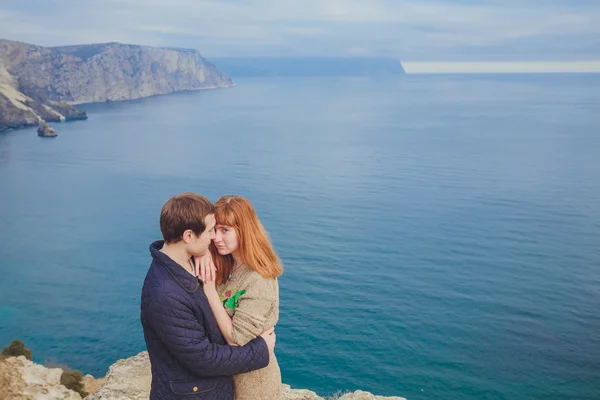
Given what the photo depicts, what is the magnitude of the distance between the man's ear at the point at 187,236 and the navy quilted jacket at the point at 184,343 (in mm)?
188

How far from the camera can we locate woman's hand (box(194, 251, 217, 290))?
14.1ft

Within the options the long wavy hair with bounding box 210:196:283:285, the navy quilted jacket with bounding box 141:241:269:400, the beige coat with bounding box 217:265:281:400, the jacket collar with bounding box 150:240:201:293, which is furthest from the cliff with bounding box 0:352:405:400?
the jacket collar with bounding box 150:240:201:293

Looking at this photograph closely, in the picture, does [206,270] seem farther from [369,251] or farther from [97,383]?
[369,251]

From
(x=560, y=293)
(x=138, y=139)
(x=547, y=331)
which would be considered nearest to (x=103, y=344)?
(x=547, y=331)

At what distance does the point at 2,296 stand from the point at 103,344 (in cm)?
1383

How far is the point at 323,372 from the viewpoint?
2981 centimetres

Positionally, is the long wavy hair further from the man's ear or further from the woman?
the man's ear

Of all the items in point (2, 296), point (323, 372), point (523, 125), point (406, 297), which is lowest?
point (2, 296)

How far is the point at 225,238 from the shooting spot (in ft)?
14.6

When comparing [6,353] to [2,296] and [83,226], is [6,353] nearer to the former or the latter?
[2,296]

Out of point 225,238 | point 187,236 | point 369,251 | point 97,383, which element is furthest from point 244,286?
point 369,251

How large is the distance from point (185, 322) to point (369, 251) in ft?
147

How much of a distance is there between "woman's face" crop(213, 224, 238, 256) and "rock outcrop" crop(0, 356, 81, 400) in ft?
61.2

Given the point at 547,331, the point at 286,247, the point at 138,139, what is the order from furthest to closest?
the point at 138,139
the point at 286,247
the point at 547,331
